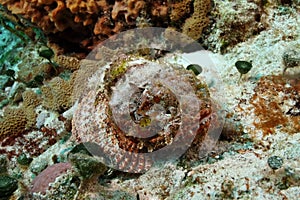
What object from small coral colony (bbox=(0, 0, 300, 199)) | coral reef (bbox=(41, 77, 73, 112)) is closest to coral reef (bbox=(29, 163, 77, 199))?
small coral colony (bbox=(0, 0, 300, 199))

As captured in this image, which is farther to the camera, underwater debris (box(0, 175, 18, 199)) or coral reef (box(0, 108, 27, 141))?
coral reef (box(0, 108, 27, 141))

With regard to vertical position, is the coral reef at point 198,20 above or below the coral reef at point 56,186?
above

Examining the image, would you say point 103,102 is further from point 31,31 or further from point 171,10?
point 31,31

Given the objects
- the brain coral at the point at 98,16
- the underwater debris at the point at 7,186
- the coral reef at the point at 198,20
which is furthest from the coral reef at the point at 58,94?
the coral reef at the point at 198,20

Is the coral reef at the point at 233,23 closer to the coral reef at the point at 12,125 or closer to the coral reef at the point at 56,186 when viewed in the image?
the coral reef at the point at 56,186

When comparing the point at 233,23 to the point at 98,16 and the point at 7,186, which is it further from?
the point at 7,186

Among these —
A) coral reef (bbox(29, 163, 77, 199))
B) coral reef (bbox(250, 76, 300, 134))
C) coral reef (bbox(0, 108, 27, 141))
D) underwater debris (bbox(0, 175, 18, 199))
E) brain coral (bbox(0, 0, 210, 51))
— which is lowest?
coral reef (bbox(0, 108, 27, 141))

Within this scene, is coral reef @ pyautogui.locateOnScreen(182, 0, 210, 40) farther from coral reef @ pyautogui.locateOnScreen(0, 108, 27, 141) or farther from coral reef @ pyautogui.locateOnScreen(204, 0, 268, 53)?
coral reef @ pyautogui.locateOnScreen(0, 108, 27, 141)

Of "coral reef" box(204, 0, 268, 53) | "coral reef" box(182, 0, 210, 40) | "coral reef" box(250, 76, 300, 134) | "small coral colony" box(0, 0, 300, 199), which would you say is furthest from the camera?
"coral reef" box(182, 0, 210, 40)

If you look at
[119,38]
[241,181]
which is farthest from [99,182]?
[119,38]

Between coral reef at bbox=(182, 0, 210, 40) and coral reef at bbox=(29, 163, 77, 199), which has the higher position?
coral reef at bbox=(182, 0, 210, 40)
